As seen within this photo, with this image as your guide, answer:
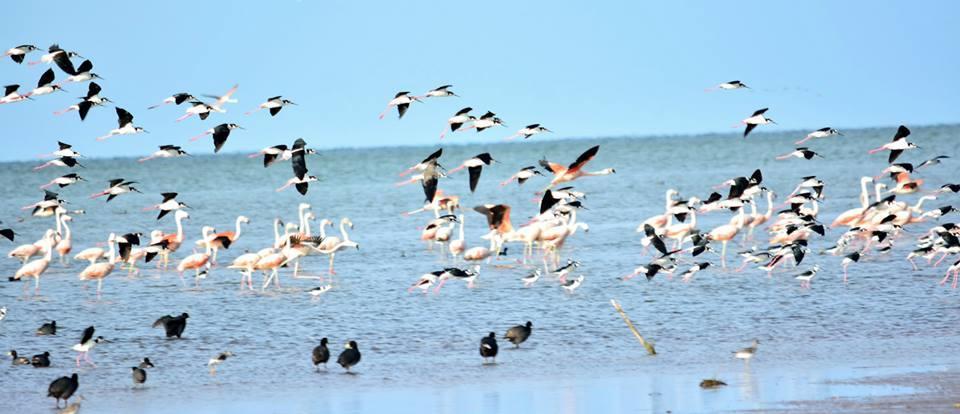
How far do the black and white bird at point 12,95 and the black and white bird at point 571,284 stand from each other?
322 inches

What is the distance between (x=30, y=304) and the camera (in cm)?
2258

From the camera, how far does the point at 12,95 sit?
1802 centimetres

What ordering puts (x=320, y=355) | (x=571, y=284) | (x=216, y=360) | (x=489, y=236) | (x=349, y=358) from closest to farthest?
(x=349, y=358)
(x=320, y=355)
(x=216, y=360)
(x=571, y=284)
(x=489, y=236)

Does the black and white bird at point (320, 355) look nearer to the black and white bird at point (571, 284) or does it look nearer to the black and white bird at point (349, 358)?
the black and white bird at point (349, 358)

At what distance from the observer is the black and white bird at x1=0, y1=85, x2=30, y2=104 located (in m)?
17.9

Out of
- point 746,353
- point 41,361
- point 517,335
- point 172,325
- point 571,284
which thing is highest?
point 571,284

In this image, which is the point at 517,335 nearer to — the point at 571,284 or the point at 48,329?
the point at 571,284

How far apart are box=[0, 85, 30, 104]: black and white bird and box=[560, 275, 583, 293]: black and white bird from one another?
→ 26.9 feet

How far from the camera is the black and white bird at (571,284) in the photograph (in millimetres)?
21516

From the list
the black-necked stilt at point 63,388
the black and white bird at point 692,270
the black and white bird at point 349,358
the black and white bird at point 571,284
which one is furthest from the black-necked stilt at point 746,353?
the black-necked stilt at point 63,388

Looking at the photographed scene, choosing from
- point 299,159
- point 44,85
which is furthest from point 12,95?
point 299,159

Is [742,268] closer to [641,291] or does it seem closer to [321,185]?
[641,291]

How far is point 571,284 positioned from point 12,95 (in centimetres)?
852

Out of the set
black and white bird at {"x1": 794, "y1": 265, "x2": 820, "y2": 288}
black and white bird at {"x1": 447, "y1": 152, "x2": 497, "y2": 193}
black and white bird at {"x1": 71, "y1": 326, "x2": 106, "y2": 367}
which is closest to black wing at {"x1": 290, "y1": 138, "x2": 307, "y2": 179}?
black and white bird at {"x1": 447, "y1": 152, "x2": 497, "y2": 193}
